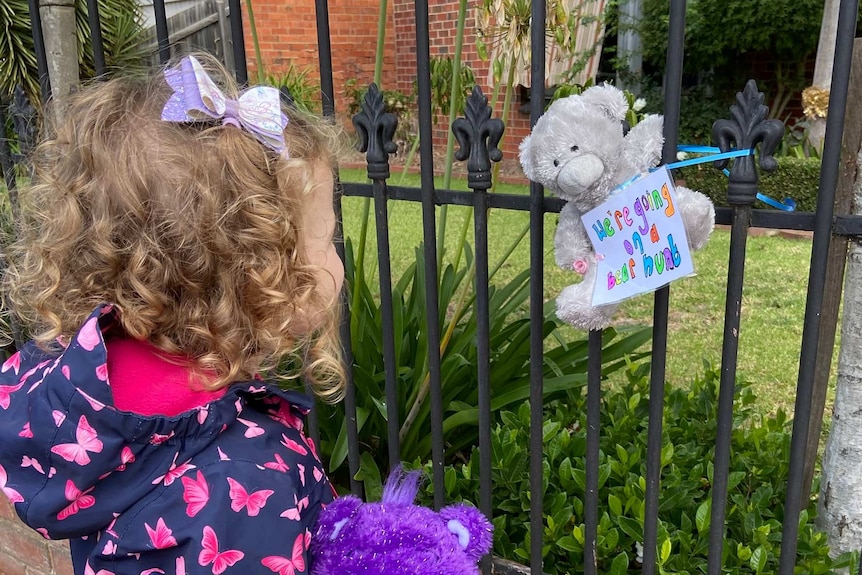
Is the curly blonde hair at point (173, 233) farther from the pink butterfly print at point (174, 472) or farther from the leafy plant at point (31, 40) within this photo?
the leafy plant at point (31, 40)

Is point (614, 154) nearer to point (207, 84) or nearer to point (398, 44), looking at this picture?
point (207, 84)

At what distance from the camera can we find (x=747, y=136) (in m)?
1.12

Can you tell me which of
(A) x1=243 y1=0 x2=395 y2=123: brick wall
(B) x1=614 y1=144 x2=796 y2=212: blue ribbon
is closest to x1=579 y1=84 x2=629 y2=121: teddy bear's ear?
(B) x1=614 y1=144 x2=796 y2=212: blue ribbon

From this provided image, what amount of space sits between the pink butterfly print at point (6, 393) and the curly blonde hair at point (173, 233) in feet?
0.29

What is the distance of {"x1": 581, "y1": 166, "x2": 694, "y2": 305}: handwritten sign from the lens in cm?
108

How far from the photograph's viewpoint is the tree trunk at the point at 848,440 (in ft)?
5.08

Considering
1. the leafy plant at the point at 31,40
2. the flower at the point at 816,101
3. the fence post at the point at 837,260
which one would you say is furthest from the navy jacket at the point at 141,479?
the flower at the point at 816,101

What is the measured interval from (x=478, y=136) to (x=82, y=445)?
0.84 m

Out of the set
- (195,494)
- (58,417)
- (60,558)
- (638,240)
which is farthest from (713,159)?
(60,558)

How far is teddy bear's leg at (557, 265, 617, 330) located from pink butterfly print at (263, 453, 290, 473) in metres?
0.52

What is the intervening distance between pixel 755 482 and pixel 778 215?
1.06m

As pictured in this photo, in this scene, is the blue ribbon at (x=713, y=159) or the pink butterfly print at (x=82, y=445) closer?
the pink butterfly print at (x=82, y=445)

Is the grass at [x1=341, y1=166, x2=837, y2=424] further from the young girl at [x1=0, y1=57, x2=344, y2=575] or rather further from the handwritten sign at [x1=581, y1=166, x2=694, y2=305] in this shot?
the young girl at [x1=0, y1=57, x2=344, y2=575]

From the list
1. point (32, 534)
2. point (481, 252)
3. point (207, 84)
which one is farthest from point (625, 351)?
point (32, 534)
